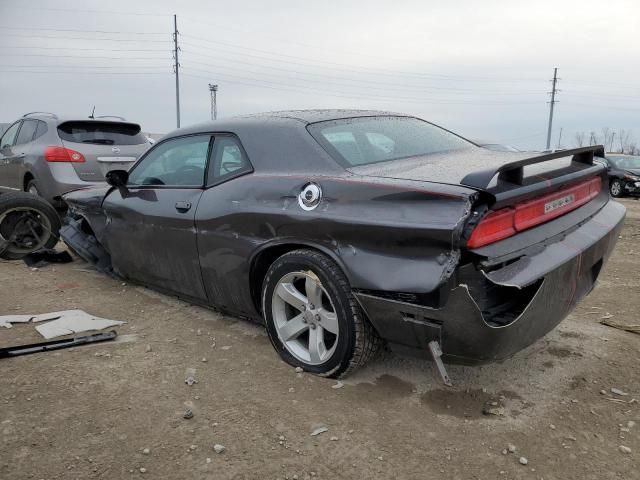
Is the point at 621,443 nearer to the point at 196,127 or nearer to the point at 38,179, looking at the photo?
the point at 196,127

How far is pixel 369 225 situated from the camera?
2514 mm

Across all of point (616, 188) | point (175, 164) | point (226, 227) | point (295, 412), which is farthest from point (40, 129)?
point (616, 188)

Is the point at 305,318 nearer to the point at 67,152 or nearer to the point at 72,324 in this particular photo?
the point at 72,324

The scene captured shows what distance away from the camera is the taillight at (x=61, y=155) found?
263 inches

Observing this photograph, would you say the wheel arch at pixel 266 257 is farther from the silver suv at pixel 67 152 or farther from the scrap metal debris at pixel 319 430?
the silver suv at pixel 67 152

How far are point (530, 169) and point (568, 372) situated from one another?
1188 mm

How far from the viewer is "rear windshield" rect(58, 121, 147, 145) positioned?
688cm

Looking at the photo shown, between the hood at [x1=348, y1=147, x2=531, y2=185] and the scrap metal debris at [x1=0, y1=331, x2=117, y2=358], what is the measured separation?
204 centimetres

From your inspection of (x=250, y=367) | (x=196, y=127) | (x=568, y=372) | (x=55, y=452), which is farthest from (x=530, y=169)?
(x=55, y=452)

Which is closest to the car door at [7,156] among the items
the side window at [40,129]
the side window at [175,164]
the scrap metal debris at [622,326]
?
the side window at [40,129]

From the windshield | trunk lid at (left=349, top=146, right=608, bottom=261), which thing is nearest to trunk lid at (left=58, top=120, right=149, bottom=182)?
trunk lid at (left=349, top=146, right=608, bottom=261)

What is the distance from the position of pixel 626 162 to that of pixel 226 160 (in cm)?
1763

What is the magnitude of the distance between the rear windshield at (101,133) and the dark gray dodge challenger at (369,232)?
3437 millimetres

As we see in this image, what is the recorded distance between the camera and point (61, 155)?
21.9 ft
